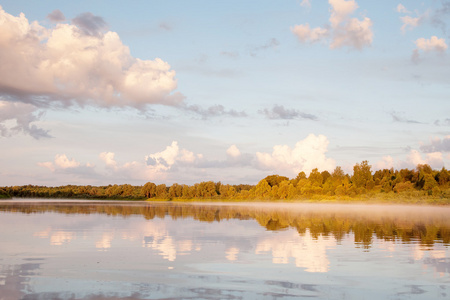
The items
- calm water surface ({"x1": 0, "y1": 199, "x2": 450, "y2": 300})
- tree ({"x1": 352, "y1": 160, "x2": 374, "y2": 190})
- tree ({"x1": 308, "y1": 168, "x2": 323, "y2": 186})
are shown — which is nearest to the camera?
calm water surface ({"x1": 0, "y1": 199, "x2": 450, "y2": 300})

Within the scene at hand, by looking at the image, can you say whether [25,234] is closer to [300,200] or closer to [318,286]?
[318,286]

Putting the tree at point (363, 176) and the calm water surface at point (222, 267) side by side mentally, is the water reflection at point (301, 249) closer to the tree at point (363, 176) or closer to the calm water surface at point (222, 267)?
the calm water surface at point (222, 267)

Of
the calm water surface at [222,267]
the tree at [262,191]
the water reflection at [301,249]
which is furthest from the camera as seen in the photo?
the tree at [262,191]

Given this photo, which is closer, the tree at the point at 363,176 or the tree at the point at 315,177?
the tree at the point at 363,176

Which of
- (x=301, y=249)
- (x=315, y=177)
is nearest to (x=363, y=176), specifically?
(x=315, y=177)

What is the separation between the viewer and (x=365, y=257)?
22141 mm

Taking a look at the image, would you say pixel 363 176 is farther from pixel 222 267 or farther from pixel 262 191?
pixel 222 267

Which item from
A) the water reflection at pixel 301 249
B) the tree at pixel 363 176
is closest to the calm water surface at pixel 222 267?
the water reflection at pixel 301 249

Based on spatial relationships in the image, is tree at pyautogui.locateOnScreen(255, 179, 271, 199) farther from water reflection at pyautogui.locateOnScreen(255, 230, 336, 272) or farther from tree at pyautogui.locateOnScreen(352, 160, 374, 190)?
water reflection at pyautogui.locateOnScreen(255, 230, 336, 272)

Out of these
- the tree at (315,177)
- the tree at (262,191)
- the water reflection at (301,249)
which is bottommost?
the water reflection at (301,249)

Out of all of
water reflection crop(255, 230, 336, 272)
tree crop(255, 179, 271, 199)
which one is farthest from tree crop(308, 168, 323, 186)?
water reflection crop(255, 230, 336, 272)

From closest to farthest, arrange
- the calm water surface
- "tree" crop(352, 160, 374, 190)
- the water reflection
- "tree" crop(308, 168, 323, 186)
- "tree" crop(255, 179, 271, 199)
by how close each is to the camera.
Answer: the calm water surface < the water reflection < "tree" crop(352, 160, 374, 190) < "tree" crop(308, 168, 323, 186) < "tree" crop(255, 179, 271, 199)

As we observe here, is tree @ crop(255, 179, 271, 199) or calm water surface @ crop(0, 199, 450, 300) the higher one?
tree @ crop(255, 179, 271, 199)

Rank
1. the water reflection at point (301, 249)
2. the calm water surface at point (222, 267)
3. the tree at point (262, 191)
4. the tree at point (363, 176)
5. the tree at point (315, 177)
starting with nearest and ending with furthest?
the calm water surface at point (222, 267)
the water reflection at point (301, 249)
the tree at point (363, 176)
the tree at point (315, 177)
the tree at point (262, 191)
